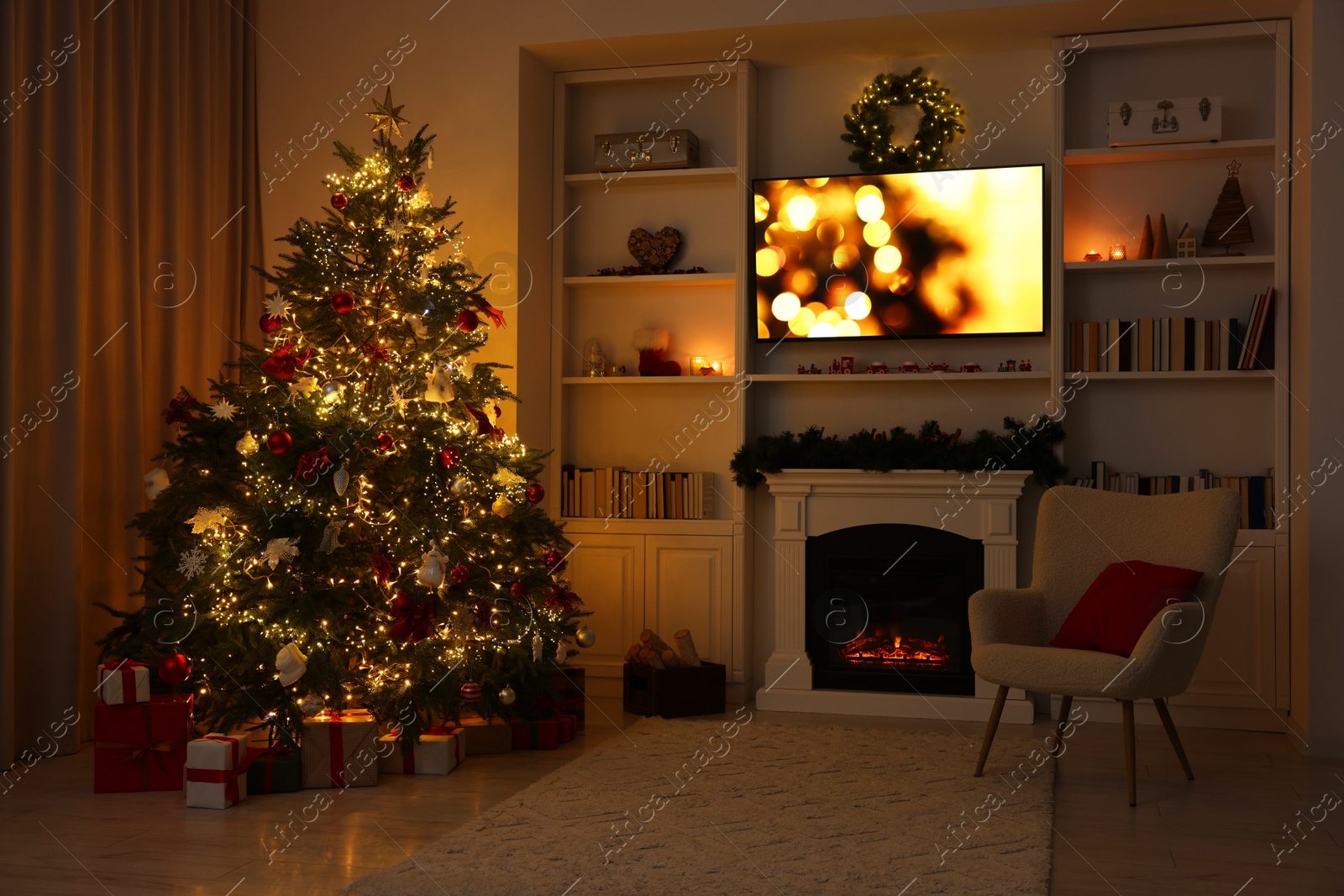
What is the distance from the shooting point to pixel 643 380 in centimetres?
495

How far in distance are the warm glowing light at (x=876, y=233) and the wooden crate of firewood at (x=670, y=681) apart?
72.0 inches

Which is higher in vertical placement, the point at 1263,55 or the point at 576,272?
the point at 1263,55

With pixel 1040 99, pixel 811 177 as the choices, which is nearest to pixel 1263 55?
pixel 1040 99

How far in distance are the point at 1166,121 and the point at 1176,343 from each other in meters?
0.89

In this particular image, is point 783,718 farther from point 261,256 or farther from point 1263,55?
point 1263,55

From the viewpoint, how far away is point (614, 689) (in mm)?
4926

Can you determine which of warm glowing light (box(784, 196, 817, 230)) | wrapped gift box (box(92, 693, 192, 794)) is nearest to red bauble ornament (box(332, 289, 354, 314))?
wrapped gift box (box(92, 693, 192, 794))

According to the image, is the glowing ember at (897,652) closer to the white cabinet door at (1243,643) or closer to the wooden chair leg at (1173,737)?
the white cabinet door at (1243,643)

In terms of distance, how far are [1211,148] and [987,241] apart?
0.92m

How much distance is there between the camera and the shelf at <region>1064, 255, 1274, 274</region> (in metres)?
4.39

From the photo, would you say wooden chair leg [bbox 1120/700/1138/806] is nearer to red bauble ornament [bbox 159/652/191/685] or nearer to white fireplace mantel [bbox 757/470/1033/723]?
white fireplace mantel [bbox 757/470/1033/723]

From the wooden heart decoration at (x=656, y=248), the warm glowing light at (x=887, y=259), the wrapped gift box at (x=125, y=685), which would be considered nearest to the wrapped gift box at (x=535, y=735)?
the wrapped gift box at (x=125, y=685)

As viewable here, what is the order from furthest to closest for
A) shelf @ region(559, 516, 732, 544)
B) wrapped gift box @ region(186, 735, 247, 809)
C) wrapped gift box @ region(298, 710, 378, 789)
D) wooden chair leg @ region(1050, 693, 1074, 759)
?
shelf @ region(559, 516, 732, 544) → wooden chair leg @ region(1050, 693, 1074, 759) → wrapped gift box @ region(298, 710, 378, 789) → wrapped gift box @ region(186, 735, 247, 809)

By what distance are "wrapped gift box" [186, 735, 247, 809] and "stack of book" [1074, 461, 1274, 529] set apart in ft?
10.3
